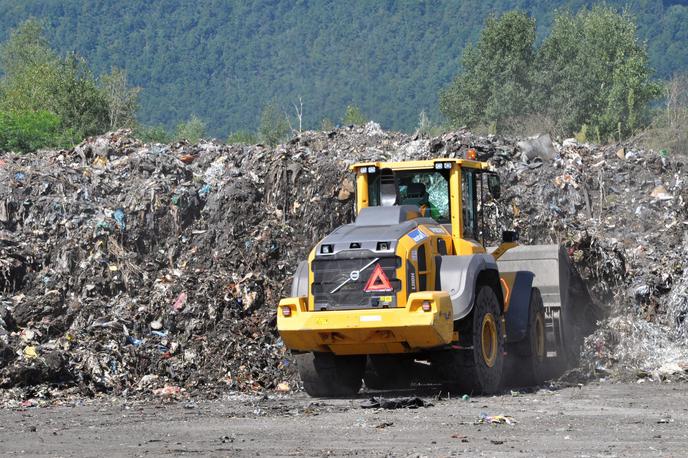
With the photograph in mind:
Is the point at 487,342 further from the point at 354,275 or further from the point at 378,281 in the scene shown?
the point at 354,275

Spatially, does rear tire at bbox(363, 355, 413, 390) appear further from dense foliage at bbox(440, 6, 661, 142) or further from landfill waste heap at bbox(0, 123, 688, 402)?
dense foliage at bbox(440, 6, 661, 142)

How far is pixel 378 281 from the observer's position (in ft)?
36.4

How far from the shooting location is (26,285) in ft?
49.3

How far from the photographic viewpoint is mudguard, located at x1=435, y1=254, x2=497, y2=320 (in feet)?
36.9

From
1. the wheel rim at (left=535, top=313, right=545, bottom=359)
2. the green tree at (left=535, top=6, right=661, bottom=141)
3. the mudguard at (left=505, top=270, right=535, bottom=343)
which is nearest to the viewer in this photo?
the mudguard at (left=505, top=270, right=535, bottom=343)

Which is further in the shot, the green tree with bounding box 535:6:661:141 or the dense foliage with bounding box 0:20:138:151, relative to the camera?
the green tree with bounding box 535:6:661:141

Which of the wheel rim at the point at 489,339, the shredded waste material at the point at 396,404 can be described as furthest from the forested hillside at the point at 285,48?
the shredded waste material at the point at 396,404

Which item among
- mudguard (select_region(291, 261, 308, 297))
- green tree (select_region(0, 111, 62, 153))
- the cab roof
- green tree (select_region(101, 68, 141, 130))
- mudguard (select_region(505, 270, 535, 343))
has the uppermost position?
green tree (select_region(101, 68, 141, 130))

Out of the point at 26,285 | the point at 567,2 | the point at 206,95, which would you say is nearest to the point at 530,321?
the point at 26,285

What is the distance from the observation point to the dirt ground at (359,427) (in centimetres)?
796

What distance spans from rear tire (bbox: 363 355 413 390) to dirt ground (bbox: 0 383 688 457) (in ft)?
3.09

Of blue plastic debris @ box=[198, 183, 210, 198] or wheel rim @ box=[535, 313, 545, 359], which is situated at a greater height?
blue plastic debris @ box=[198, 183, 210, 198]

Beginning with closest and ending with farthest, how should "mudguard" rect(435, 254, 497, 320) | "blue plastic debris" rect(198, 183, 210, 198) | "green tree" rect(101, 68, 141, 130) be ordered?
"mudguard" rect(435, 254, 497, 320) → "blue plastic debris" rect(198, 183, 210, 198) → "green tree" rect(101, 68, 141, 130)

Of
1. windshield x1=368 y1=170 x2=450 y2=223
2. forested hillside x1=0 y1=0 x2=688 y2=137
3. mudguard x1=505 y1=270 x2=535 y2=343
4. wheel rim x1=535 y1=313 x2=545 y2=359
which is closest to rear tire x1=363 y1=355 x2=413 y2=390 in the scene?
mudguard x1=505 y1=270 x2=535 y2=343
